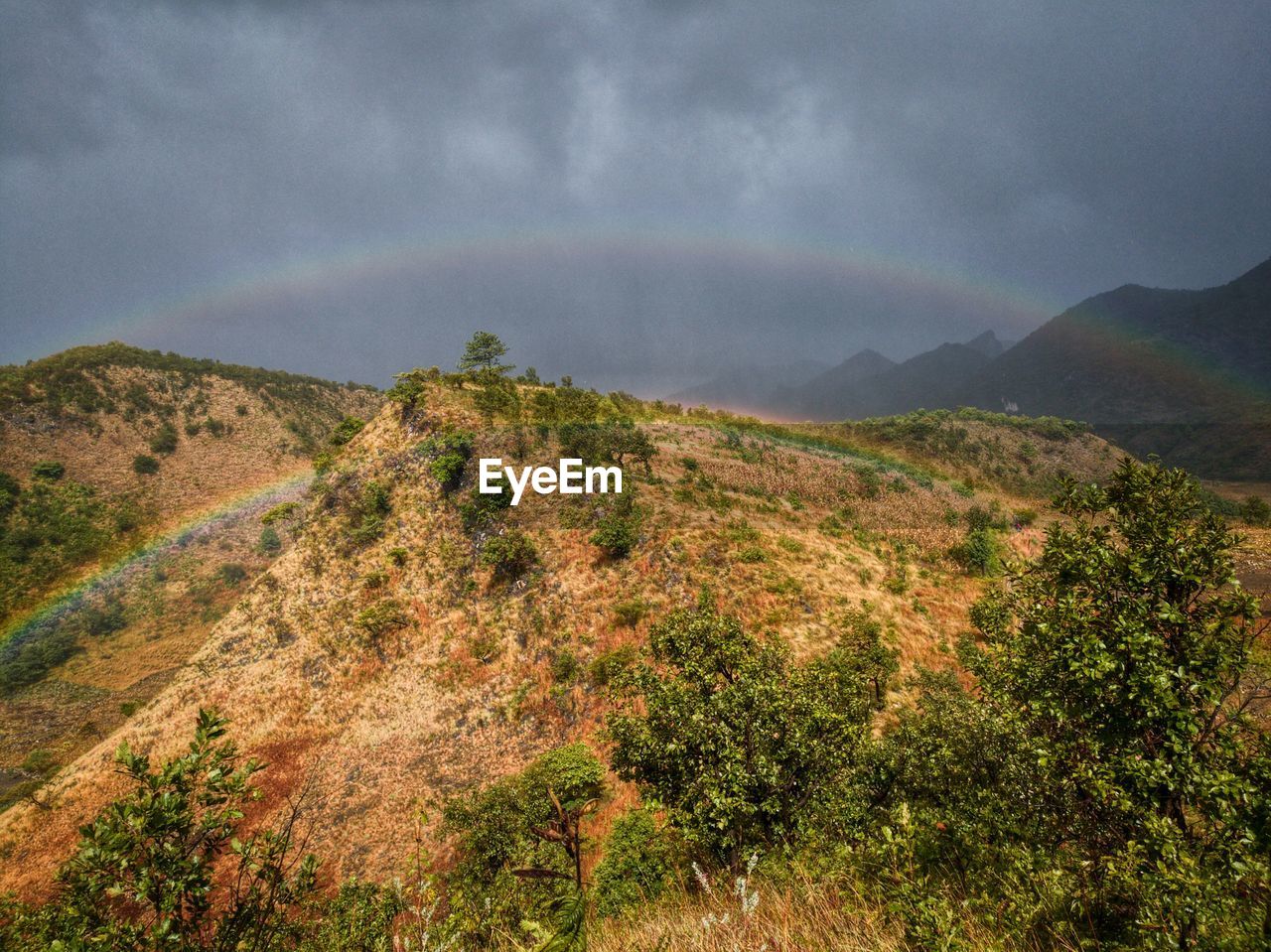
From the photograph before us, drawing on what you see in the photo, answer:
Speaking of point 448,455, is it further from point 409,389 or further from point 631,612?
point 631,612

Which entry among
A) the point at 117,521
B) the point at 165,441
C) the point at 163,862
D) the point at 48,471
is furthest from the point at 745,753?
the point at 165,441

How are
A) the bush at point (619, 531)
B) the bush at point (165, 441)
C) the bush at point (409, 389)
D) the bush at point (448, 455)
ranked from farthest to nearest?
the bush at point (165, 441) < the bush at point (409, 389) < the bush at point (448, 455) < the bush at point (619, 531)

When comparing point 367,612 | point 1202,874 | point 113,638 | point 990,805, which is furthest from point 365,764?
point 113,638

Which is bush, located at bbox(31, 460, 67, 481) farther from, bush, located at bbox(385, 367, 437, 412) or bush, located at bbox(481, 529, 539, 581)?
bush, located at bbox(481, 529, 539, 581)

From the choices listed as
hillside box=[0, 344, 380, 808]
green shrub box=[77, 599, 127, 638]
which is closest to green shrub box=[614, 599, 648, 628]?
hillside box=[0, 344, 380, 808]

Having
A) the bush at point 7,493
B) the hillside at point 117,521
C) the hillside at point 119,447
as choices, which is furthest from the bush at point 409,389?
the bush at point 7,493

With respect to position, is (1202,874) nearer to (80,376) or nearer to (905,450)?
(905,450)

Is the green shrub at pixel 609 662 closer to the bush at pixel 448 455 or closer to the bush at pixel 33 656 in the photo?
the bush at pixel 448 455
